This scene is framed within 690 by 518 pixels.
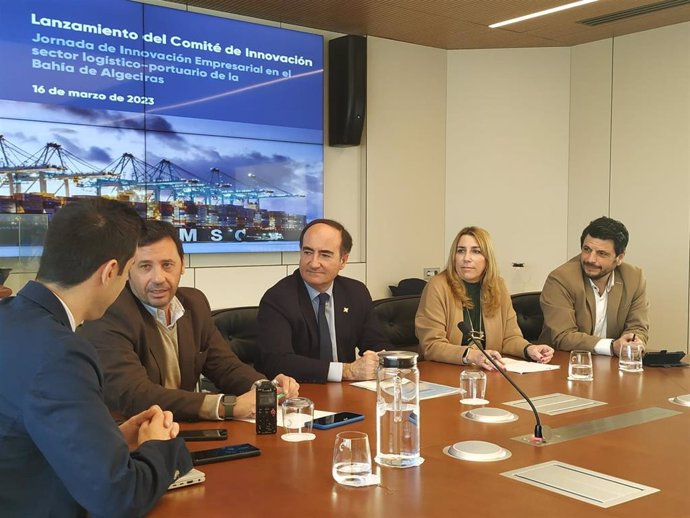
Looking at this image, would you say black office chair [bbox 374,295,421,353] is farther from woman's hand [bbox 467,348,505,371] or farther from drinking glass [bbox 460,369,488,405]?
drinking glass [bbox 460,369,488,405]

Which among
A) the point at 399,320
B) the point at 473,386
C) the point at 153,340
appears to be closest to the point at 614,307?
the point at 399,320

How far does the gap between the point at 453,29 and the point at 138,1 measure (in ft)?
7.40

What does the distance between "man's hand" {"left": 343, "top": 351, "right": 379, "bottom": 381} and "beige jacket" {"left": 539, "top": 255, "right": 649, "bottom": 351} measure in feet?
4.44

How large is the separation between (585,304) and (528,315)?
632 millimetres

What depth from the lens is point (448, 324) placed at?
3.46m

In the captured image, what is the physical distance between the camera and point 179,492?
1558mm

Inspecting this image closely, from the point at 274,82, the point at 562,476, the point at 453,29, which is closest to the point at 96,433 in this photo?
the point at 562,476

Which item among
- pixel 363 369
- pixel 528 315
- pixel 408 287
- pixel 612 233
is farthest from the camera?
pixel 408 287

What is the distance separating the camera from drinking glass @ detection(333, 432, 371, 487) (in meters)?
1.60


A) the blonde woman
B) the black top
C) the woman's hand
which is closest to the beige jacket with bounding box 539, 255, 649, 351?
the blonde woman

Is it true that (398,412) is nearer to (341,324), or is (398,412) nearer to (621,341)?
(341,324)

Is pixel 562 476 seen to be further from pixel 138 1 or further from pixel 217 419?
pixel 138 1

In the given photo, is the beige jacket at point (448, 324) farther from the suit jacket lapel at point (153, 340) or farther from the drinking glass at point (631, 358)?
the suit jacket lapel at point (153, 340)

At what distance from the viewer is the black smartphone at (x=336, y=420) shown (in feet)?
6.82
